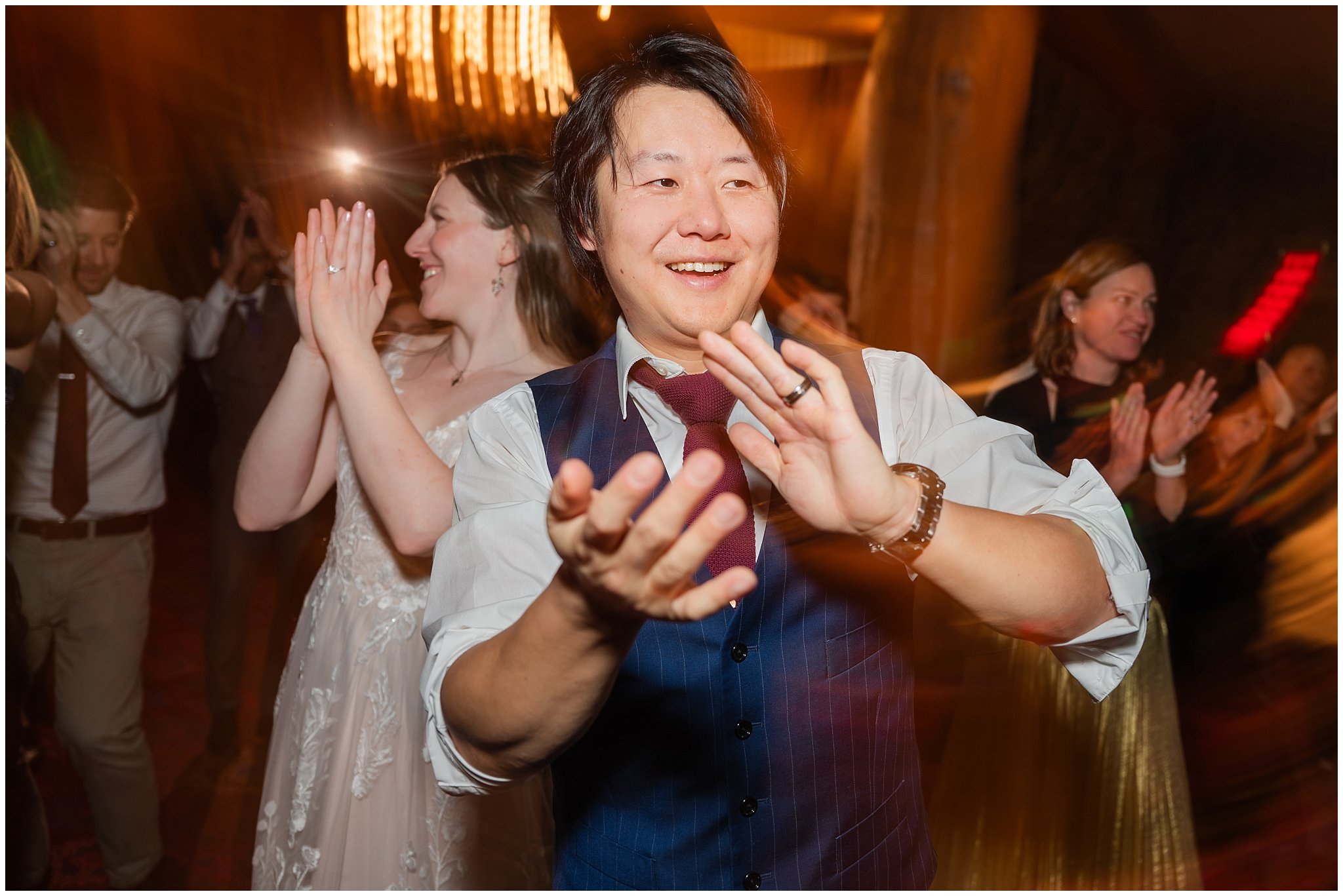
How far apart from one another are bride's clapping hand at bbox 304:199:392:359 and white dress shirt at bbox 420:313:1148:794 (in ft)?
1.59

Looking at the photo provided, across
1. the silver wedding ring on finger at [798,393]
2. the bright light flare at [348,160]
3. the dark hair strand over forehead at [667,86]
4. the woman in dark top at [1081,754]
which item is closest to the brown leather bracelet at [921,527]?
the silver wedding ring on finger at [798,393]

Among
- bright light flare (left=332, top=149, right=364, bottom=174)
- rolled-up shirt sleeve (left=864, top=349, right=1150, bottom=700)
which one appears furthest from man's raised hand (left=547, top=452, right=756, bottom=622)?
bright light flare (left=332, top=149, right=364, bottom=174)

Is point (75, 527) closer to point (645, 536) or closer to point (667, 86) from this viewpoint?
point (667, 86)

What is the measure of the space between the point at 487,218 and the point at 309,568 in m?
1.91

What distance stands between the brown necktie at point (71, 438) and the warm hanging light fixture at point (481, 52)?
1.20 meters

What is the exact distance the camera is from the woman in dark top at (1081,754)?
2.21 meters

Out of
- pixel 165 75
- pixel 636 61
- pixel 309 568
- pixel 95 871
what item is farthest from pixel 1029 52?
pixel 165 75

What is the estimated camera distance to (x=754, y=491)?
3.55ft

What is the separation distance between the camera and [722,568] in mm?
1022

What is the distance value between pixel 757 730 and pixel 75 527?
7.32ft

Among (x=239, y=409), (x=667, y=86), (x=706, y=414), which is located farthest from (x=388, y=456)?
(x=239, y=409)

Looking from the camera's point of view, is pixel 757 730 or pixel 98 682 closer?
pixel 757 730

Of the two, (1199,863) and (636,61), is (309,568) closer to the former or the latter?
(636,61)

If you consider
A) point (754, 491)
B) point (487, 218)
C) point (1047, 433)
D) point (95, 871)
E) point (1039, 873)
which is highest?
point (487, 218)
